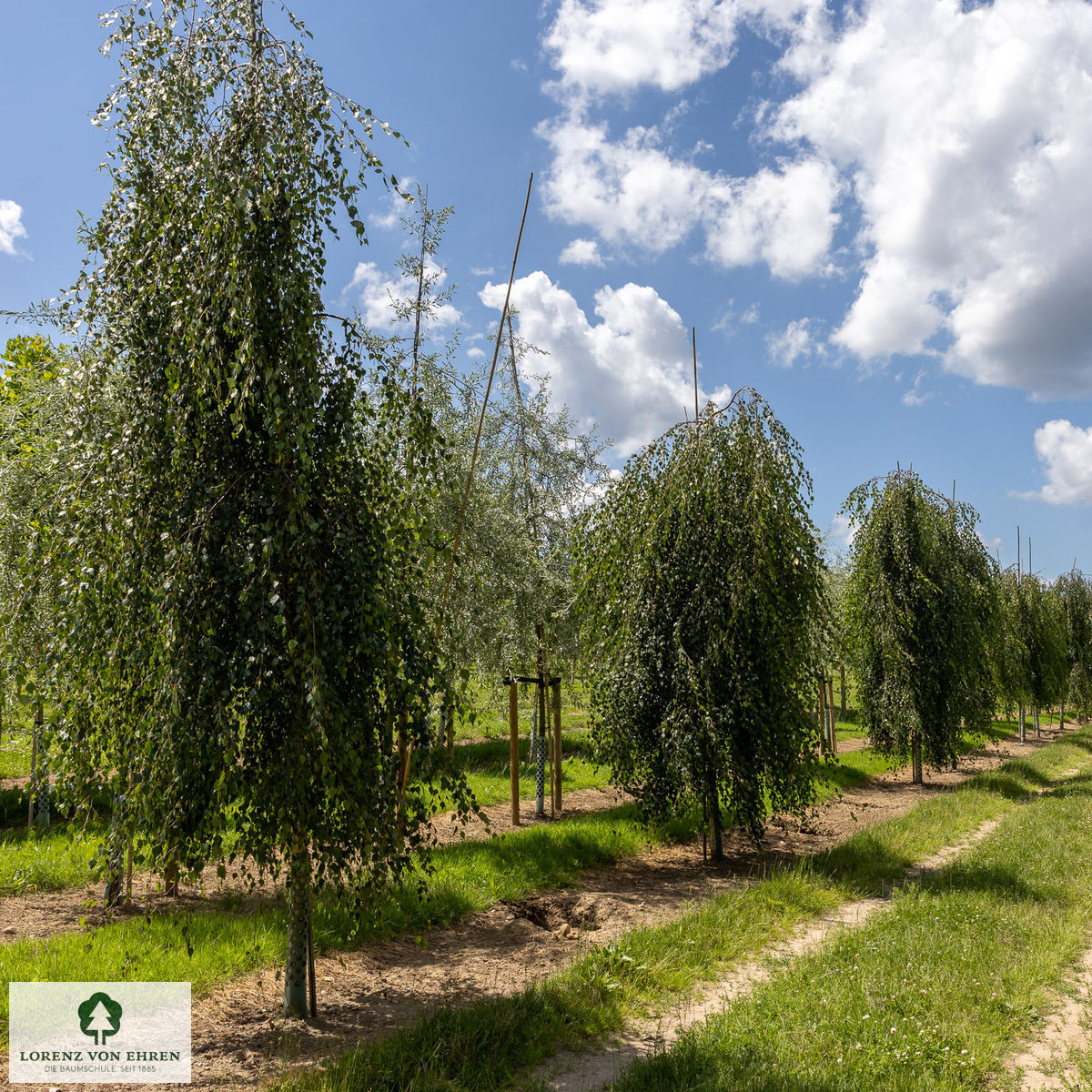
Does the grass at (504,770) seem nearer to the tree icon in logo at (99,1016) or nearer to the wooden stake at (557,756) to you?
the wooden stake at (557,756)

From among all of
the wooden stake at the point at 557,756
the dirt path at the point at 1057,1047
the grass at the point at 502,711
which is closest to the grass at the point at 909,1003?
the dirt path at the point at 1057,1047

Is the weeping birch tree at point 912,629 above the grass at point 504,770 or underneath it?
above

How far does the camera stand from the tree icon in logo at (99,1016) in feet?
15.2

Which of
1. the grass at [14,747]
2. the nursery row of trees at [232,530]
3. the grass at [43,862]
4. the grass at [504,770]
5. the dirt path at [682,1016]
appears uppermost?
the nursery row of trees at [232,530]

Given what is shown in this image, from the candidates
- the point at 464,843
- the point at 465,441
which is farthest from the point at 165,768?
the point at 465,441

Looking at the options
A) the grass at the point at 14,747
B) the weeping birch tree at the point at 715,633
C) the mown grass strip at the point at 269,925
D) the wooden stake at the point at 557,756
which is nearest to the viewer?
the mown grass strip at the point at 269,925

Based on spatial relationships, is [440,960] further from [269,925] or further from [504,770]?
[504,770]

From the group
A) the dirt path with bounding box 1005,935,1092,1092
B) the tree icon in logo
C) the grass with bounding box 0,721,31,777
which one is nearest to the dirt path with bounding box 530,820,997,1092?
the dirt path with bounding box 1005,935,1092,1092

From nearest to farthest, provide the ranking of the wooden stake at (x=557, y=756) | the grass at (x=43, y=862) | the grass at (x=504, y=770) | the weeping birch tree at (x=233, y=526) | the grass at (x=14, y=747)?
the weeping birch tree at (x=233, y=526), the grass at (x=43, y=862), the grass at (x=14, y=747), the wooden stake at (x=557, y=756), the grass at (x=504, y=770)

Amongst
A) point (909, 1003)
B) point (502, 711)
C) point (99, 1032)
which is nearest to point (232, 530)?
point (99, 1032)

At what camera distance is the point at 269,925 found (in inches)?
247

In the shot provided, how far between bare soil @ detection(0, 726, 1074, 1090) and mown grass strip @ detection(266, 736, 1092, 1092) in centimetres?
44

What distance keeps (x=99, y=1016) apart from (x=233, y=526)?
3.42 metres

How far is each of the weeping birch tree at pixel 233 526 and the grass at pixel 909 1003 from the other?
239 cm
